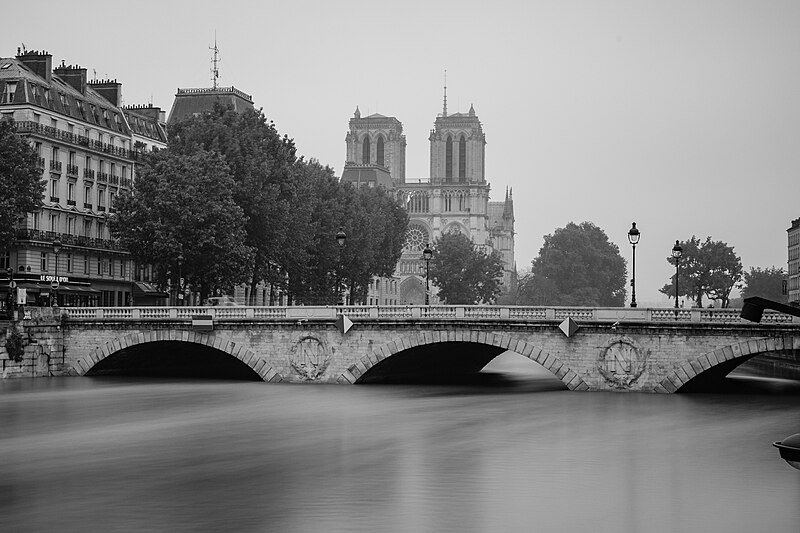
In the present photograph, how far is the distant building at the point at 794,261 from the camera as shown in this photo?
139 metres

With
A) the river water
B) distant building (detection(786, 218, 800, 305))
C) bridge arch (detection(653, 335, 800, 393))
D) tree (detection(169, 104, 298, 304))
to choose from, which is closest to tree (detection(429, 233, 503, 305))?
distant building (detection(786, 218, 800, 305))

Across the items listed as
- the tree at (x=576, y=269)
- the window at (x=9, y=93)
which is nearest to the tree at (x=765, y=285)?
the tree at (x=576, y=269)

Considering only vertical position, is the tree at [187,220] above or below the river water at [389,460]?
above

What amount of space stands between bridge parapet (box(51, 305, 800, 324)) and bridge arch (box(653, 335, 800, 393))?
990 mm

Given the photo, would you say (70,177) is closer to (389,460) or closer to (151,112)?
(151,112)

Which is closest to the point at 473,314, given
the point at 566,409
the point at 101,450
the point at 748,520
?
the point at 566,409

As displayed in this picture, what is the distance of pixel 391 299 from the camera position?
196 m

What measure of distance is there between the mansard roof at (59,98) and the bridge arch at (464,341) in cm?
3469

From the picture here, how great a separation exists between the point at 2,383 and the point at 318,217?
3826 cm

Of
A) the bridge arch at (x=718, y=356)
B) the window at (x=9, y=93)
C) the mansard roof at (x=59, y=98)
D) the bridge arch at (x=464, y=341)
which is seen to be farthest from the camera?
the mansard roof at (x=59, y=98)

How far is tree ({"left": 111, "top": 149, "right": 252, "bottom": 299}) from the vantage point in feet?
249

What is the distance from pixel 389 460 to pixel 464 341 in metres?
18.5

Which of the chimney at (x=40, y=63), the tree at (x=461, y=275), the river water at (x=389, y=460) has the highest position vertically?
the chimney at (x=40, y=63)

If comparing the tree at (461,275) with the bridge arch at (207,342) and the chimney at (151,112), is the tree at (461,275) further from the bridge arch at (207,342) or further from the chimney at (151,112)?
the bridge arch at (207,342)
